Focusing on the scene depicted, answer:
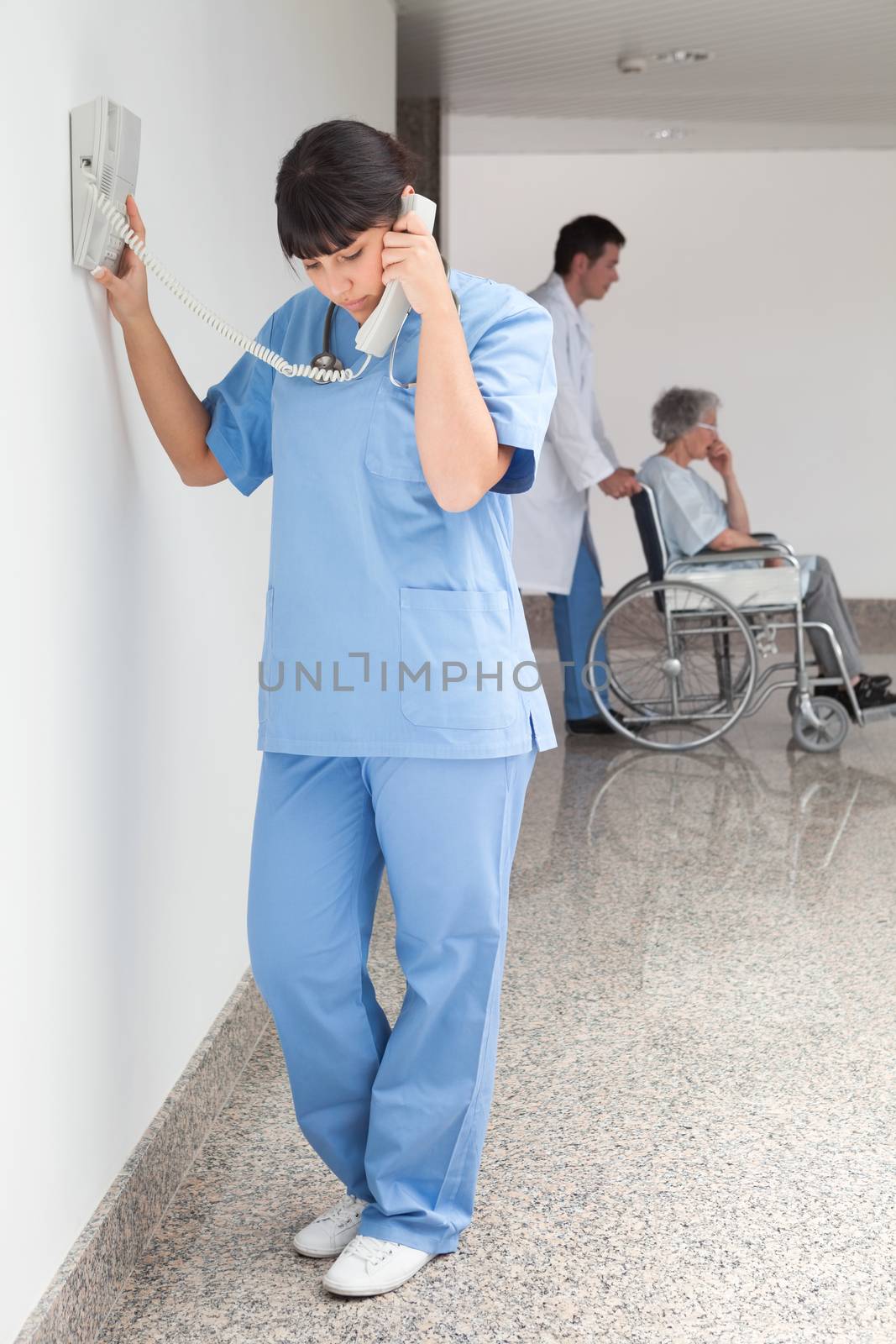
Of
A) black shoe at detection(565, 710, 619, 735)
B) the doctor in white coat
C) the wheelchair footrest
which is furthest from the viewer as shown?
black shoe at detection(565, 710, 619, 735)

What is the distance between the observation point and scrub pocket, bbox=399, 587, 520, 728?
4.60ft

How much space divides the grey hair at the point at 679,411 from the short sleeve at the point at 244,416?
10.5 ft

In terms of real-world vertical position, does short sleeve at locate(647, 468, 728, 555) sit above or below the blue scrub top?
above

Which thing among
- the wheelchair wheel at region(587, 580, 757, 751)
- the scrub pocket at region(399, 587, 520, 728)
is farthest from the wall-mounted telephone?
the wheelchair wheel at region(587, 580, 757, 751)

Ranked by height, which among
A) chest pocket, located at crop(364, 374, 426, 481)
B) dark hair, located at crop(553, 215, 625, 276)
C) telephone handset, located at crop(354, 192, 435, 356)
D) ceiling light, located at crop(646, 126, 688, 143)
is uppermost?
ceiling light, located at crop(646, 126, 688, 143)

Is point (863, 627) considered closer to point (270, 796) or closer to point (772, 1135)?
point (772, 1135)

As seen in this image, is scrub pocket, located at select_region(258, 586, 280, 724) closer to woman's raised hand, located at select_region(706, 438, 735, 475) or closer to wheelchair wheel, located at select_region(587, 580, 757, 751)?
wheelchair wheel, located at select_region(587, 580, 757, 751)

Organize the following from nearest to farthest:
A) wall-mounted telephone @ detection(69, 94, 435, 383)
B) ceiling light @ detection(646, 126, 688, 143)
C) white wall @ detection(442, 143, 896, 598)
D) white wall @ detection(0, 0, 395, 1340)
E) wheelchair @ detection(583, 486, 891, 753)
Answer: white wall @ detection(0, 0, 395, 1340) < wall-mounted telephone @ detection(69, 94, 435, 383) < wheelchair @ detection(583, 486, 891, 753) < ceiling light @ detection(646, 126, 688, 143) < white wall @ detection(442, 143, 896, 598)

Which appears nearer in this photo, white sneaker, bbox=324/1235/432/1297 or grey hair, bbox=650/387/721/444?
white sneaker, bbox=324/1235/432/1297

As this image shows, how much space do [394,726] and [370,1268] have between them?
1.93 ft

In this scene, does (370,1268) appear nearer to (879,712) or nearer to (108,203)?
(108,203)

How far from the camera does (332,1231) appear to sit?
61.5 inches

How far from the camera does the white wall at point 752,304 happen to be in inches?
Answer: 286

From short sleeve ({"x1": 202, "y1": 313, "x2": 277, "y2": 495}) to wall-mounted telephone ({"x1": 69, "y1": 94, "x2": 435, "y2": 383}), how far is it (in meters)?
0.16
